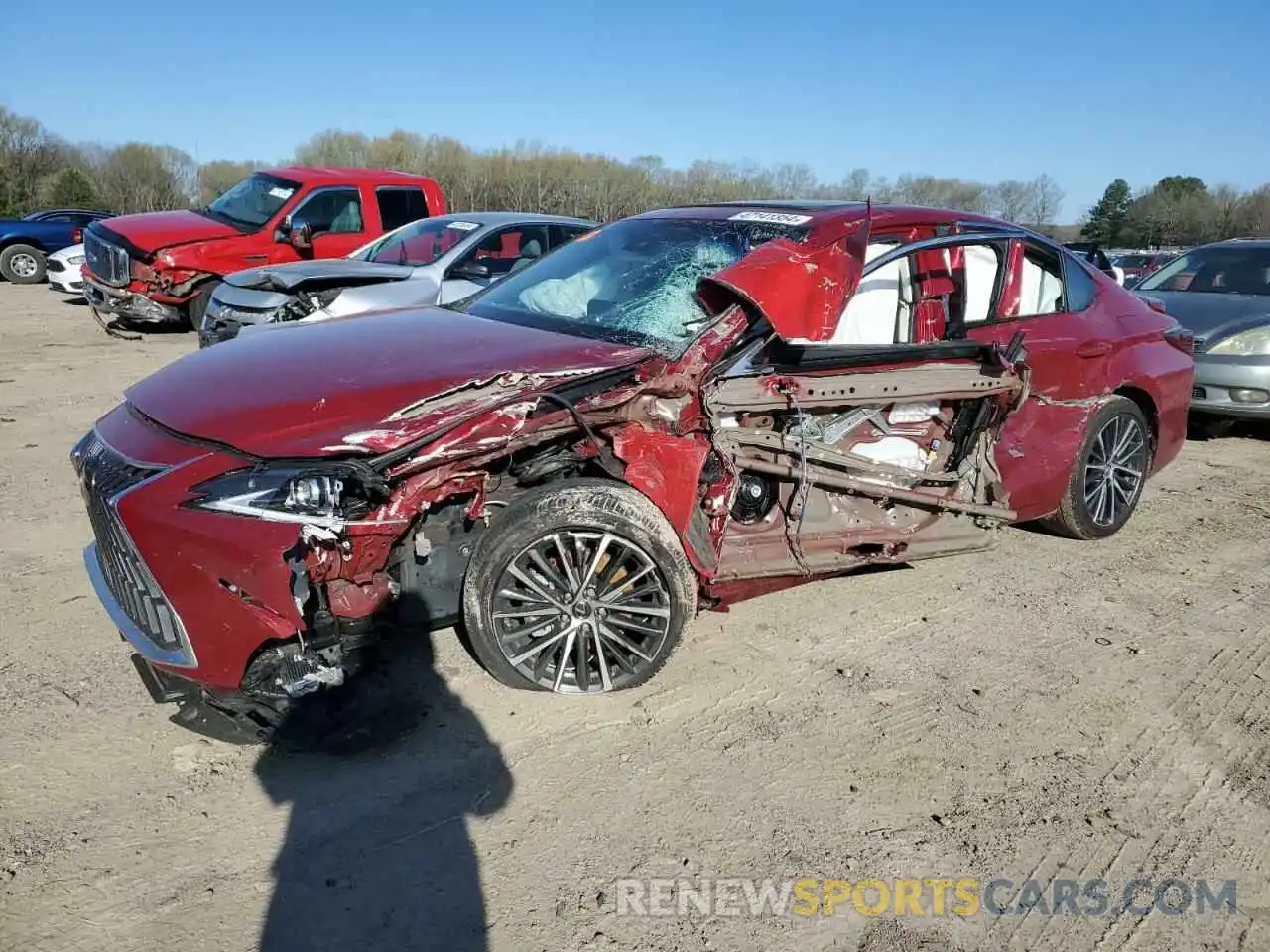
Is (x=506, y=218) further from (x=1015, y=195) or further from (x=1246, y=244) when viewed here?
(x=1015, y=195)

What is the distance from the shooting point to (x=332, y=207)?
11.4 m

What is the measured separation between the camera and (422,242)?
29.7ft

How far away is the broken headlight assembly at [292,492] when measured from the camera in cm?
287

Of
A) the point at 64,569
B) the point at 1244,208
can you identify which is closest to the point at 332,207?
the point at 64,569

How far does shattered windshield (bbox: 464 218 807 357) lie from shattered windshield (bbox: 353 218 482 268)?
426cm

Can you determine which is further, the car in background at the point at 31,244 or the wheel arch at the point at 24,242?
the car in background at the point at 31,244

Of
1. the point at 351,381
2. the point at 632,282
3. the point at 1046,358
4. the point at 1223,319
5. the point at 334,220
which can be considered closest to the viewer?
the point at 351,381

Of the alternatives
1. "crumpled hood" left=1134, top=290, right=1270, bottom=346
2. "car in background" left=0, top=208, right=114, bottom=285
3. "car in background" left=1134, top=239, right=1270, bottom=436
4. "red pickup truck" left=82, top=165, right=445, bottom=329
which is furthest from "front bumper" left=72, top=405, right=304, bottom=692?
"car in background" left=0, top=208, right=114, bottom=285

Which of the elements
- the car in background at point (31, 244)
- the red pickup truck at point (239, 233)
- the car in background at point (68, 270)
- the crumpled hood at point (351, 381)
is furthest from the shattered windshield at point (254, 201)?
the car in background at point (31, 244)

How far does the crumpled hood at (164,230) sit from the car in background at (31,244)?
27.9 feet

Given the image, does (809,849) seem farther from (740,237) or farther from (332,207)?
(332,207)

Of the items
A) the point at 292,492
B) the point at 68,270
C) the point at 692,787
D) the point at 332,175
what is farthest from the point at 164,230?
the point at 692,787

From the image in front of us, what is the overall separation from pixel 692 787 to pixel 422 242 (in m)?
7.19

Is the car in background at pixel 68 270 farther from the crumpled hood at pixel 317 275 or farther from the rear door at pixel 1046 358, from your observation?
the rear door at pixel 1046 358
